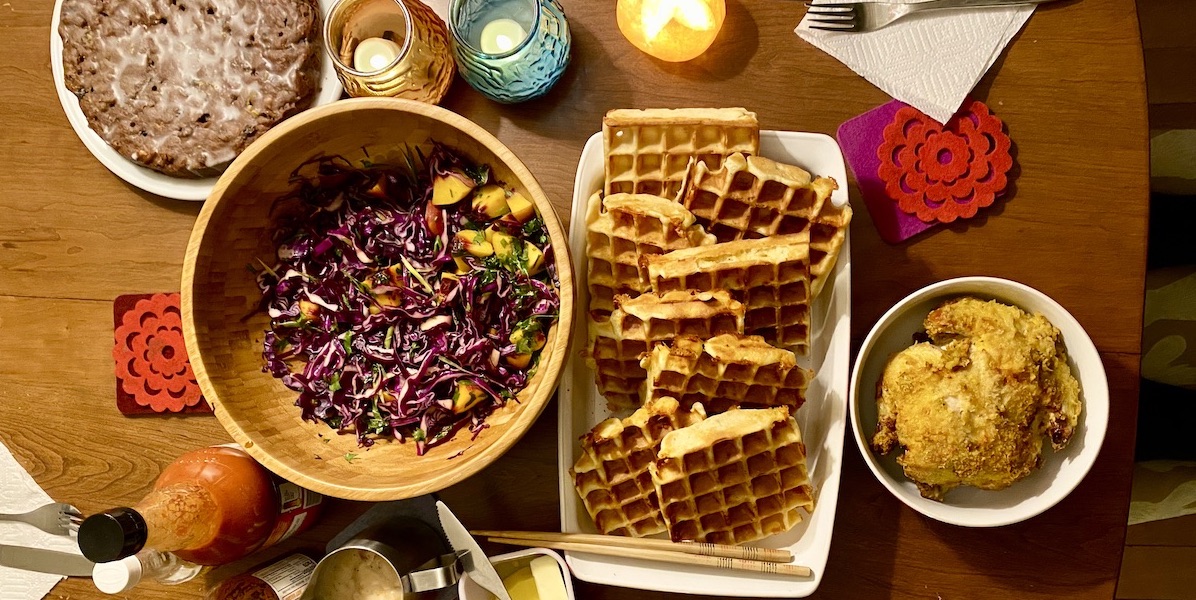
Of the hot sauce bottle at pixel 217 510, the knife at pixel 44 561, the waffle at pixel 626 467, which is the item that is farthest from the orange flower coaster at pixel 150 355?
the waffle at pixel 626 467

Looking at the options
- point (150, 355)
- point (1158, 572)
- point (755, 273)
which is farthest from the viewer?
point (1158, 572)

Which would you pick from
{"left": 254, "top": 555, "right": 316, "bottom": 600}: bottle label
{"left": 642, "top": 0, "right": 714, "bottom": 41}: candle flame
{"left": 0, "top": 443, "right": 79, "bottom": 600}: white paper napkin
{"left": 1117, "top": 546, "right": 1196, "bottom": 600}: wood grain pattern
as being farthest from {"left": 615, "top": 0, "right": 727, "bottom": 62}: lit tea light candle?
{"left": 1117, "top": 546, "right": 1196, "bottom": 600}: wood grain pattern

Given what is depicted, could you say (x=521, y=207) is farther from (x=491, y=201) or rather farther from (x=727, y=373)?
(x=727, y=373)

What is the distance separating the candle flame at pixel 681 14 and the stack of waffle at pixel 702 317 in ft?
0.62

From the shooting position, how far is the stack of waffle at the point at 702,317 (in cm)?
137

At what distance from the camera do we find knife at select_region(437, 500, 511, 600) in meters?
1.35

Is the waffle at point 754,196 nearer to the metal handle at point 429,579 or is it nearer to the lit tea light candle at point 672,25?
the lit tea light candle at point 672,25

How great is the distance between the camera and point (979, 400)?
1.32m

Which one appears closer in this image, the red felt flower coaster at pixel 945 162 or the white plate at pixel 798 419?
the white plate at pixel 798 419

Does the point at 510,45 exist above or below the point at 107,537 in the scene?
above

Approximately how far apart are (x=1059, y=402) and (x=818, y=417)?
410mm

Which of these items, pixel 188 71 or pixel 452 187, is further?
pixel 188 71

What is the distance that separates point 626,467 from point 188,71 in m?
1.18

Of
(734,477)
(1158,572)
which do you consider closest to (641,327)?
(734,477)
